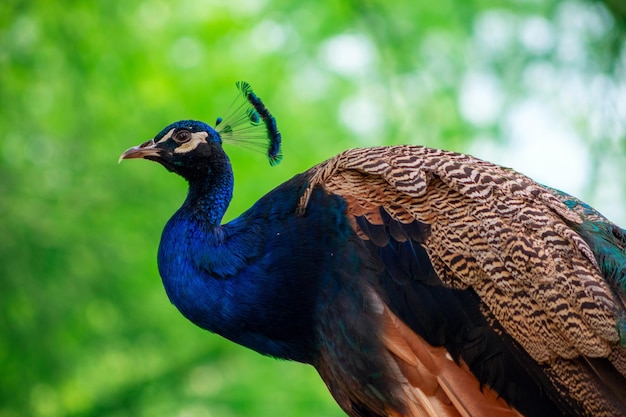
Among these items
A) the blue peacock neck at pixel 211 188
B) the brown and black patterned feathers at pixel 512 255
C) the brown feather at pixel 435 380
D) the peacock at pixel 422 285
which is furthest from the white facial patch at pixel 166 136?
the brown feather at pixel 435 380

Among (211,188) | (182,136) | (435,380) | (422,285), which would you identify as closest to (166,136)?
(182,136)

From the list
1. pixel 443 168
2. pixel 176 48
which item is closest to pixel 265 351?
pixel 443 168

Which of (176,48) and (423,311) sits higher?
(176,48)

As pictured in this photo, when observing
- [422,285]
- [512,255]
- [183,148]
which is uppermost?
[183,148]

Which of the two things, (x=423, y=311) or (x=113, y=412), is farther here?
(x=113, y=412)

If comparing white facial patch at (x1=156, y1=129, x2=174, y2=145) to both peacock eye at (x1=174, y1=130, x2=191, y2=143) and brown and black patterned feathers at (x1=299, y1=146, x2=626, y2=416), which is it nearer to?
peacock eye at (x1=174, y1=130, x2=191, y2=143)

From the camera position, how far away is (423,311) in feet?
9.03

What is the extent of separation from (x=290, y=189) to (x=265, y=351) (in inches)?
21.0

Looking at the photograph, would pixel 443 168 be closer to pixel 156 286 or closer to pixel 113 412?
pixel 156 286

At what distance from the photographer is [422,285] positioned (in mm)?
2768

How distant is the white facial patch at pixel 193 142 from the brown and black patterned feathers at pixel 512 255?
0.58 m

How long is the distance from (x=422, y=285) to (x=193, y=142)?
3.41ft

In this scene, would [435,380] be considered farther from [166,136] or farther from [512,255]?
[166,136]

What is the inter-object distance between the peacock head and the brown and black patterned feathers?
55 cm
